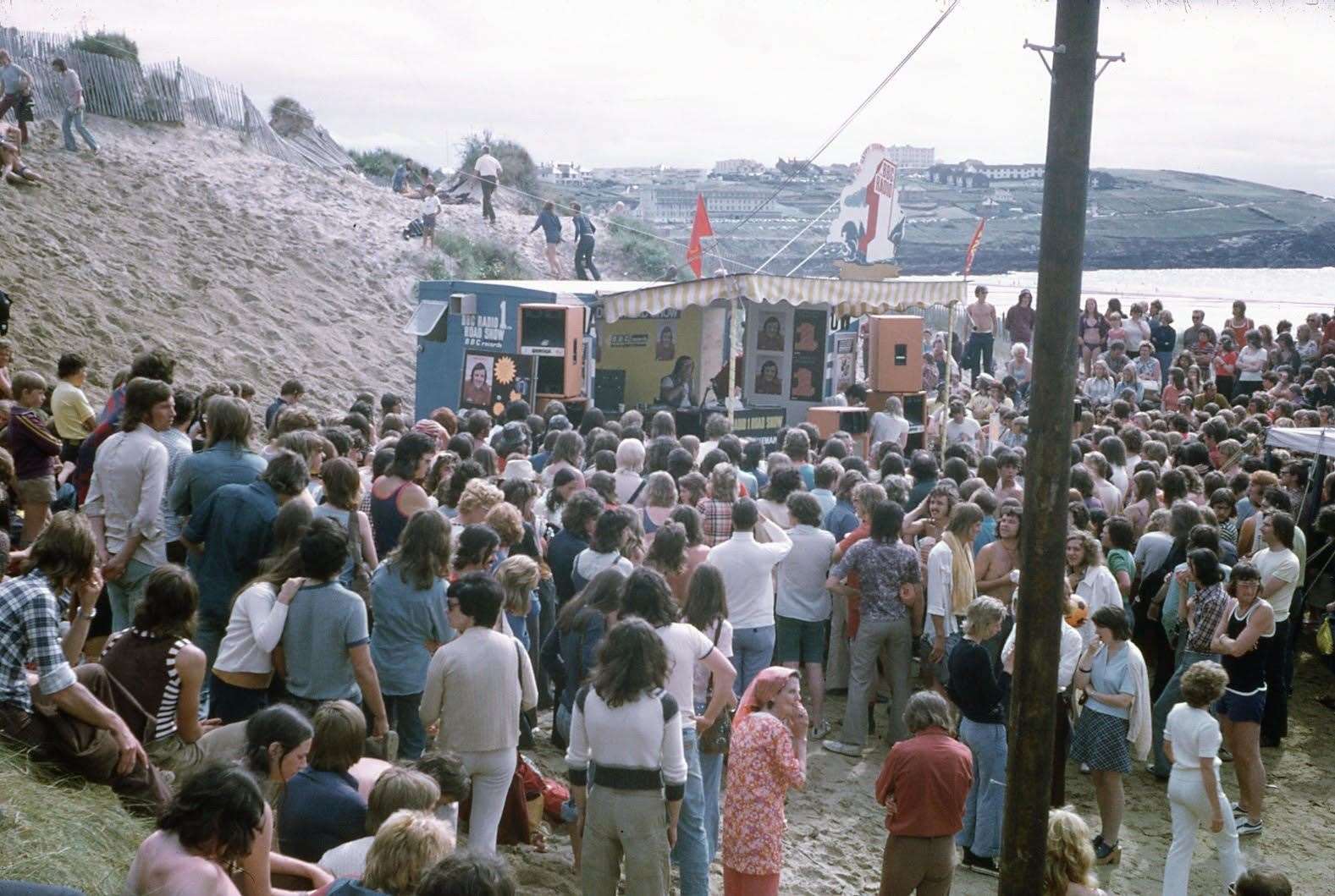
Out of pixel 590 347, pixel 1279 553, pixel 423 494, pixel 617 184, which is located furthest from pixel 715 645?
pixel 617 184

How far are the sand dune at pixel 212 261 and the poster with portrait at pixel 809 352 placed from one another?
9727 mm

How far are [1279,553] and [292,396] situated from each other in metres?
7.26

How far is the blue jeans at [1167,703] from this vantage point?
855 cm

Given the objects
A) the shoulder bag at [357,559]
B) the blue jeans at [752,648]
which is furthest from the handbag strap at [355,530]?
the blue jeans at [752,648]

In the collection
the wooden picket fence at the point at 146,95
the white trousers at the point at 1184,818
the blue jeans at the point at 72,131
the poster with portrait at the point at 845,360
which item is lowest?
the white trousers at the point at 1184,818

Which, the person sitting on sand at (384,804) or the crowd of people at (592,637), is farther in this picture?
the crowd of people at (592,637)

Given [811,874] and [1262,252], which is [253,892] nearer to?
[811,874]

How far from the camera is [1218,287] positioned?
1414 inches

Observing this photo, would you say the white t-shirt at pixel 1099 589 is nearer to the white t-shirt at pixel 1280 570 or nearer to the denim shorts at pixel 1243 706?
the denim shorts at pixel 1243 706

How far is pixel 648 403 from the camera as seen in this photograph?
18.0 m

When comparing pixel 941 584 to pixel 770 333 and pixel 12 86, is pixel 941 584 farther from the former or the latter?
pixel 12 86

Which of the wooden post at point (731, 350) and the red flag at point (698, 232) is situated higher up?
the red flag at point (698, 232)

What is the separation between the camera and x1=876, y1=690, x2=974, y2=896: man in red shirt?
6.11m

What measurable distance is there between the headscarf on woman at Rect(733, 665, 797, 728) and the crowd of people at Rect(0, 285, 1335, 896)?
21 mm
